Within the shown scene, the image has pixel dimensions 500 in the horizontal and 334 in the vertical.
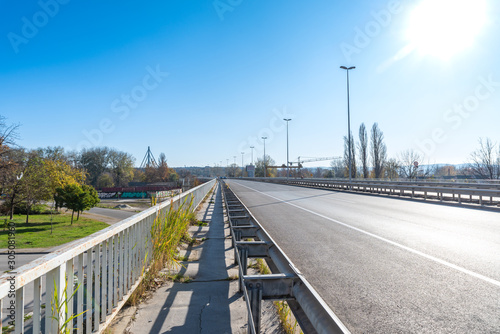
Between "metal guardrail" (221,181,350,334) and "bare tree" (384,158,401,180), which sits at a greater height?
"bare tree" (384,158,401,180)

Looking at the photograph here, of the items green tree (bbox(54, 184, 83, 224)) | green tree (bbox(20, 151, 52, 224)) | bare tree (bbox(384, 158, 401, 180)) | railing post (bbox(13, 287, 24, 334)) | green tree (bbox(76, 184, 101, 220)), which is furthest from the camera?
bare tree (bbox(384, 158, 401, 180))

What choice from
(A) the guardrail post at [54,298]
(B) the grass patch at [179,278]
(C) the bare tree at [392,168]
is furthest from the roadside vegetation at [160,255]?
(C) the bare tree at [392,168]

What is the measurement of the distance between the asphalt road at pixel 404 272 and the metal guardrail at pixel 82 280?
97.4 inches

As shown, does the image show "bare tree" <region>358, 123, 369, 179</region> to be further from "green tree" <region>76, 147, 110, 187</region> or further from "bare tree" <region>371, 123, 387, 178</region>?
"green tree" <region>76, 147, 110, 187</region>

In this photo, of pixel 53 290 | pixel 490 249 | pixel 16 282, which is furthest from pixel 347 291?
pixel 490 249

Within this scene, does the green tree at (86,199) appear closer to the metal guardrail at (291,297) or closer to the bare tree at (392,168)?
the metal guardrail at (291,297)

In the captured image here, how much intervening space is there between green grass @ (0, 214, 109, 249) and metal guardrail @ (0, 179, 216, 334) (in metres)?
25.9

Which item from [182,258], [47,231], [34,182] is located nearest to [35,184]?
[34,182]

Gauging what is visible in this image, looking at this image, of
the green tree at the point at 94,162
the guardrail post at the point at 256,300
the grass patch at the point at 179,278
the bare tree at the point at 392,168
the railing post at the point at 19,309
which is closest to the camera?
the railing post at the point at 19,309

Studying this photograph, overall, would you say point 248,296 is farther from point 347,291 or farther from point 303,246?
point 303,246

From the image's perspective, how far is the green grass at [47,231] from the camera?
2634 centimetres

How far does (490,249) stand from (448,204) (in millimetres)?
11344

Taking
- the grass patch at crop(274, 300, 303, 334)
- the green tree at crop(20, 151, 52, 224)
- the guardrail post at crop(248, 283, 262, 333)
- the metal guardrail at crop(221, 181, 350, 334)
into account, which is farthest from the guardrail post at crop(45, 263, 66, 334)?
the green tree at crop(20, 151, 52, 224)

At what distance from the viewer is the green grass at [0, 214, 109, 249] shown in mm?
26344
